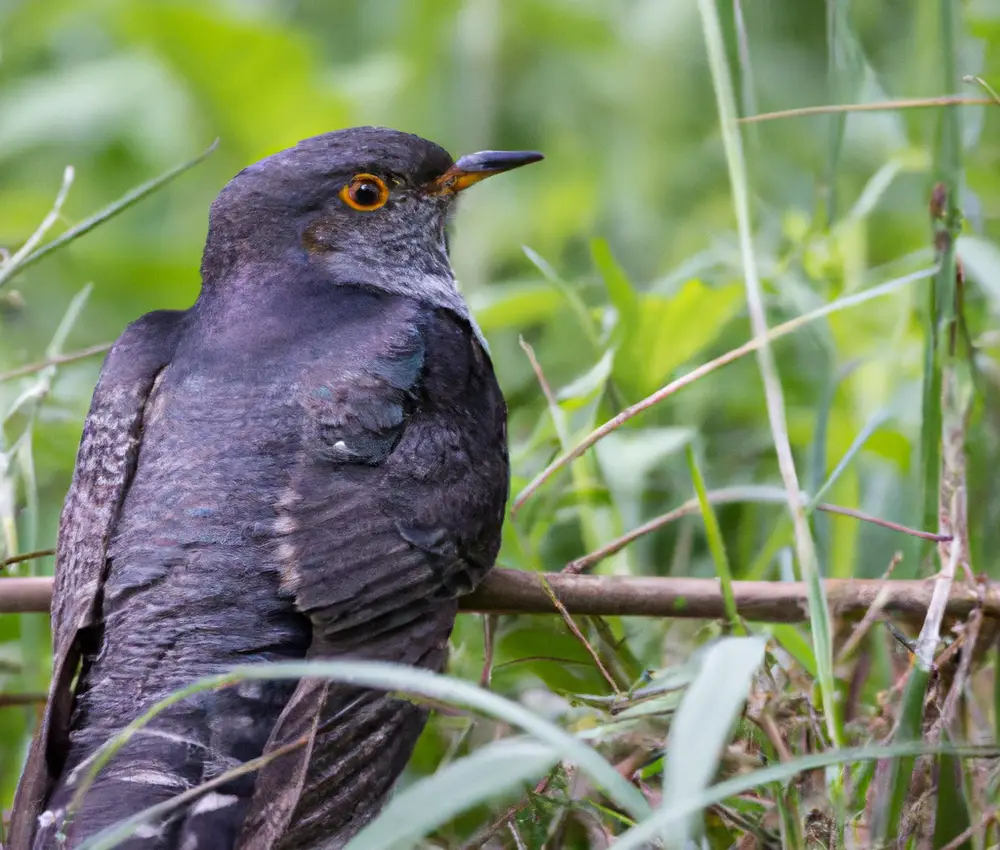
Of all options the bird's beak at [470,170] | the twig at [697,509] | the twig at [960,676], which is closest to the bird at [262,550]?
the twig at [697,509]

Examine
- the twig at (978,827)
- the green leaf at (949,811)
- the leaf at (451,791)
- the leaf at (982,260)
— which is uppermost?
the leaf at (982,260)

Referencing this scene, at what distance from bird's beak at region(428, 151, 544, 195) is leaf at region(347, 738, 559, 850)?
2.30 metres

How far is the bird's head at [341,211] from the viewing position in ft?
11.6

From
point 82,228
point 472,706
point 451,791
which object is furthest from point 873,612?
point 82,228

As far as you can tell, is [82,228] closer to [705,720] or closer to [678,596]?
[678,596]

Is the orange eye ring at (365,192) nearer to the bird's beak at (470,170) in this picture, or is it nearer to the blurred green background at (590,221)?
the bird's beak at (470,170)

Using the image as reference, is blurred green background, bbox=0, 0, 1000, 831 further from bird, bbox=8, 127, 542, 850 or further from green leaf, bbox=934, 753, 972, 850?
green leaf, bbox=934, 753, 972, 850

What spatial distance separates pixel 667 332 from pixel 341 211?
3.16ft

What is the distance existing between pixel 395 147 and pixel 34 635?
1604 mm

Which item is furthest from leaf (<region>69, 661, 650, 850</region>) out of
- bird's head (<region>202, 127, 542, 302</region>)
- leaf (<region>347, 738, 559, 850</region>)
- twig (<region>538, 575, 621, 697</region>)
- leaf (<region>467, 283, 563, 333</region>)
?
leaf (<region>467, 283, 563, 333</region>)

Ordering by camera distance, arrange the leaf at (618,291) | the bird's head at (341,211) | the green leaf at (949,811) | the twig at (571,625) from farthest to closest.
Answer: the leaf at (618,291) → the bird's head at (341,211) → the green leaf at (949,811) → the twig at (571,625)

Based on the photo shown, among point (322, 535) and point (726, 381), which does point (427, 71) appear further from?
point (322, 535)

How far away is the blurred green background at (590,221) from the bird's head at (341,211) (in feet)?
1.43

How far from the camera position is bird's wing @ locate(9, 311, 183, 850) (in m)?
2.59
